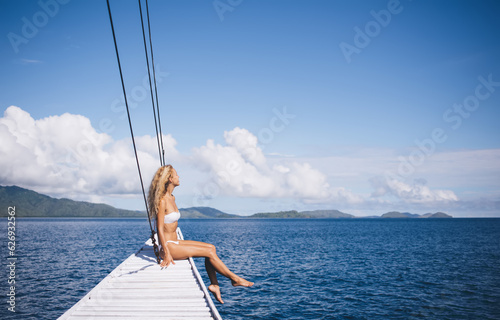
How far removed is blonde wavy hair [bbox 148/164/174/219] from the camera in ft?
27.0

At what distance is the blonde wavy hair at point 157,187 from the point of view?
8.22 m

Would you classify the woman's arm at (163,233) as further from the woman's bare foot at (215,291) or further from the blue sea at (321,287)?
the blue sea at (321,287)

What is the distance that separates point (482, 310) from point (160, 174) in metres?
21.7

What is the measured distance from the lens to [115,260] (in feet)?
122

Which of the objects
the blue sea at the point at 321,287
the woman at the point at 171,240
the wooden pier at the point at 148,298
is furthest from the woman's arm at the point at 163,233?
the blue sea at the point at 321,287

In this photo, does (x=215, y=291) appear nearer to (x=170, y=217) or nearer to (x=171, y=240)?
(x=171, y=240)

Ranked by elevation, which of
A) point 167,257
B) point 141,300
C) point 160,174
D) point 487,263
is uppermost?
point 160,174

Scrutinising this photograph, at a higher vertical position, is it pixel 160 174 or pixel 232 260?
pixel 160 174

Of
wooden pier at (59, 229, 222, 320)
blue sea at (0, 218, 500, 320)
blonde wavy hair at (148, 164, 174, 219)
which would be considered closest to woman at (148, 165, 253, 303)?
→ blonde wavy hair at (148, 164, 174, 219)

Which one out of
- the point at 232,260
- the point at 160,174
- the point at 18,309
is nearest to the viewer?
the point at 160,174

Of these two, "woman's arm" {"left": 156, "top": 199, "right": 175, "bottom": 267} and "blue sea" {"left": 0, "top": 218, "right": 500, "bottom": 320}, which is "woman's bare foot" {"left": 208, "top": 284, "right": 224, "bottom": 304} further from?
"blue sea" {"left": 0, "top": 218, "right": 500, "bottom": 320}

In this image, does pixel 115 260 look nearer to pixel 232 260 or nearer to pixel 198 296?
pixel 232 260

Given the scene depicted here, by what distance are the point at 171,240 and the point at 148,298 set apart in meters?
1.76

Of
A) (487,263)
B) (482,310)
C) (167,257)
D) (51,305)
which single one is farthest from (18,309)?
(487,263)
